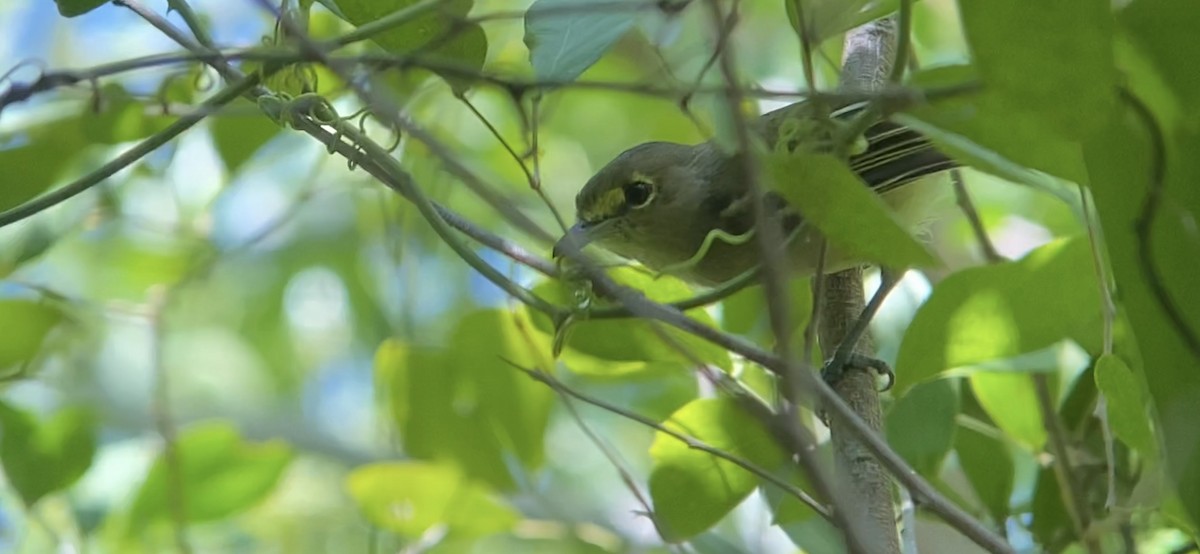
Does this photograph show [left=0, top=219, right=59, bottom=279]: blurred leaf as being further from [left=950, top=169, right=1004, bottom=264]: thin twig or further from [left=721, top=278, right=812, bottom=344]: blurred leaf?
[left=950, top=169, right=1004, bottom=264]: thin twig

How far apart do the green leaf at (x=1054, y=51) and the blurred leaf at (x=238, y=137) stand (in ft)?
2.57

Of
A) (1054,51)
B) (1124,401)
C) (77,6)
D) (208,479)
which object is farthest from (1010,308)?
(208,479)

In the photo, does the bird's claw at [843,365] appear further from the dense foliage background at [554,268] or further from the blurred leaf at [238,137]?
the blurred leaf at [238,137]

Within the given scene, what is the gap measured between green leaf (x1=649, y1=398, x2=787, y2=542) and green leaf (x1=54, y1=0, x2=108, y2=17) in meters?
0.47

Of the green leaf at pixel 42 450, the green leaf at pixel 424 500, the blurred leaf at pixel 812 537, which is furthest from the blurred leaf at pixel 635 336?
the green leaf at pixel 42 450

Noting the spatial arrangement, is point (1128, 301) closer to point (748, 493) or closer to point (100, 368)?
point (748, 493)

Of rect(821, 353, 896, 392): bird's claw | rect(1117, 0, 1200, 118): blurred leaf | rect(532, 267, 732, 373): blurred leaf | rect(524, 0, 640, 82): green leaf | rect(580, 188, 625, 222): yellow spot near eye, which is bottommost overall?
rect(821, 353, 896, 392): bird's claw

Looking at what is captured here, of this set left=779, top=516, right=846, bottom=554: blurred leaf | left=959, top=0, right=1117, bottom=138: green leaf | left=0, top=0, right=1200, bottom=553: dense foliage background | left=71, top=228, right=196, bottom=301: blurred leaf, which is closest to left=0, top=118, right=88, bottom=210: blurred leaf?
left=0, top=0, right=1200, bottom=553: dense foliage background

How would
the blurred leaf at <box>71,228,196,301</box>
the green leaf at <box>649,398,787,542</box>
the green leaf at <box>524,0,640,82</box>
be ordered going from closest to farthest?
the green leaf at <box>524,0,640,82</box>, the green leaf at <box>649,398,787,542</box>, the blurred leaf at <box>71,228,196,301</box>

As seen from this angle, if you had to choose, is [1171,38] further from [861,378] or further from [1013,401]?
[1013,401]

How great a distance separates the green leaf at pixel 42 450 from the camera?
41.2 inches

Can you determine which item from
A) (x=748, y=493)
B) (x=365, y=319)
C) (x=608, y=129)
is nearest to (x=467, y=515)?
(x=748, y=493)

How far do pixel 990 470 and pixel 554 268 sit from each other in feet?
1.52

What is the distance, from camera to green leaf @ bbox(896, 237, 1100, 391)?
0.78 m
